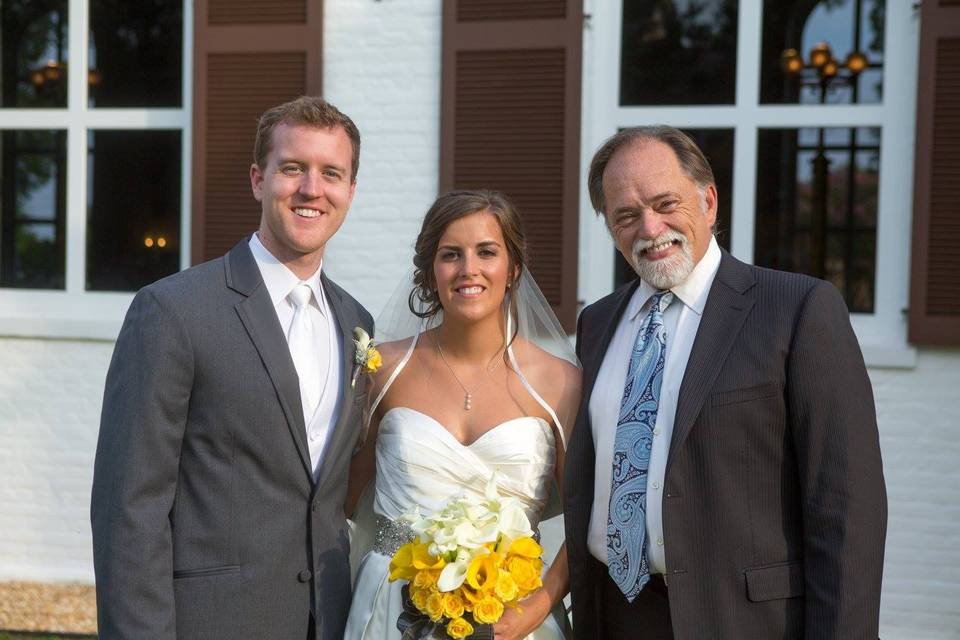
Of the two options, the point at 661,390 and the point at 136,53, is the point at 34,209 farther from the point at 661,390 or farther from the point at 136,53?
the point at 661,390

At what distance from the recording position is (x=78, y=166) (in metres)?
6.81

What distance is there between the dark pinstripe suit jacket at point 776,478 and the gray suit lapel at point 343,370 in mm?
954

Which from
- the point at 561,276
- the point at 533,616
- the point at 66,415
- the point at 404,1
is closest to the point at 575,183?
the point at 561,276

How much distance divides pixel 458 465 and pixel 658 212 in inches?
42.5

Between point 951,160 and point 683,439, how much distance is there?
12.2 feet

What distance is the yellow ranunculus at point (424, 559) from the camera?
103 inches

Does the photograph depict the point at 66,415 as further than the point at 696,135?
Yes

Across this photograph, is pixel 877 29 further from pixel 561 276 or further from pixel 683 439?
pixel 683 439

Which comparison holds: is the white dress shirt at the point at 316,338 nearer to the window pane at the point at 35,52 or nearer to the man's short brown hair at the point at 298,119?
the man's short brown hair at the point at 298,119

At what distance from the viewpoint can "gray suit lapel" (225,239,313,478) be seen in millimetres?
2713

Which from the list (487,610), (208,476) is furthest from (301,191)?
(487,610)

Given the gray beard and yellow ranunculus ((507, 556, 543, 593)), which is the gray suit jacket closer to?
yellow ranunculus ((507, 556, 543, 593))

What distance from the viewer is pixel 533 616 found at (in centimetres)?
304

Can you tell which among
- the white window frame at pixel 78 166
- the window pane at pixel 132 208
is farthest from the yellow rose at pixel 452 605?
the window pane at pixel 132 208
